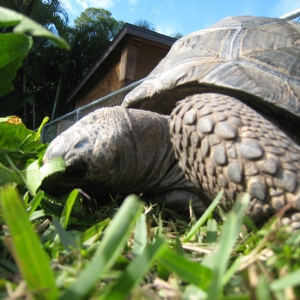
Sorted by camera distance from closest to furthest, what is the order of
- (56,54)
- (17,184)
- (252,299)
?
1. (252,299)
2. (17,184)
3. (56,54)

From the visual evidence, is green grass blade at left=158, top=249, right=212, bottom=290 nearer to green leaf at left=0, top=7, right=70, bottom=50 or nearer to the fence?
green leaf at left=0, top=7, right=70, bottom=50

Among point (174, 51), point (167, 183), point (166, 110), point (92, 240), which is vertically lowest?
point (167, 183)

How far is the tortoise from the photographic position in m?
0.92

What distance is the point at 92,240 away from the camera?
794 mm

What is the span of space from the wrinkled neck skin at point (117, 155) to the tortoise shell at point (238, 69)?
0.73 feet

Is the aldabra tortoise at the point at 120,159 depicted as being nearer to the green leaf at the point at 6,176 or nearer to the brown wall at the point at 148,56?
the green leaf at the point at 6,176

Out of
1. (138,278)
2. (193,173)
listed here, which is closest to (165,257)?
(138,278)

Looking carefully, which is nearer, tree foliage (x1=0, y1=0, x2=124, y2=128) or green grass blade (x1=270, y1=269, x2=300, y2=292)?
green grass blade (x1=270, y1=269, x2=300, y2=292)

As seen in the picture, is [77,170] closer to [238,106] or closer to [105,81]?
[238,106]

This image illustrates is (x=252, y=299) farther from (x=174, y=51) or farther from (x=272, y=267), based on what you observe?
(x=174, y=51)

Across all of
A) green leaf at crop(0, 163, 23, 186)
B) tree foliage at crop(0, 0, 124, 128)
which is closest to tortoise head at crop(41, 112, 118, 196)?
green leaf at crop(0, 163, 23, 186)

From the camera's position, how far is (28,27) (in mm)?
551

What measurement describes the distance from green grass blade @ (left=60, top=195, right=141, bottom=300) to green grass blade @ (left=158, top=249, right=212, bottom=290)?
78mm

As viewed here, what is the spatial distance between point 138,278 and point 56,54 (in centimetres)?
2422
